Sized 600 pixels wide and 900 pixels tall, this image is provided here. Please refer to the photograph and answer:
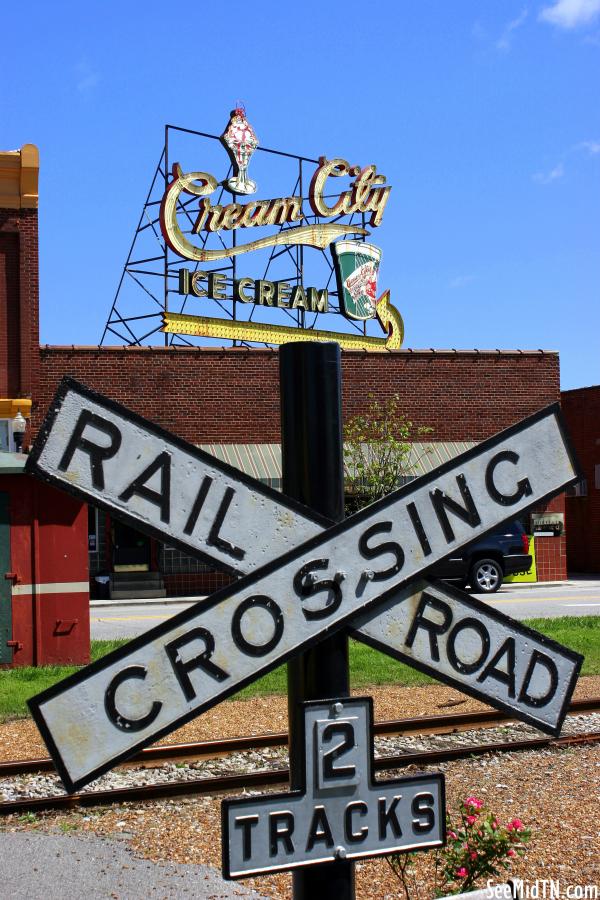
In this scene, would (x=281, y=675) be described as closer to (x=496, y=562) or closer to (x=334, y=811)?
(x=334, y=811)

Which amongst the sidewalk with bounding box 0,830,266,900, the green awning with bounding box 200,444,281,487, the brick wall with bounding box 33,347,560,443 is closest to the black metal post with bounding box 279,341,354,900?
the sidewalk with bounding box 0,830,266,900

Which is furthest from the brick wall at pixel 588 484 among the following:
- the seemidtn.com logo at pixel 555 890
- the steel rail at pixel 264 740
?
the seemidtn.com logo at pixel 555 890

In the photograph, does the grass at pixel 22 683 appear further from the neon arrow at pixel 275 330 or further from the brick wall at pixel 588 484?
the brick wall at pixel 588 484

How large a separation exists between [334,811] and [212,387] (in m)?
24.1

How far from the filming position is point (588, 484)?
34375mm

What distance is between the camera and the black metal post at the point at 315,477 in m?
1.76

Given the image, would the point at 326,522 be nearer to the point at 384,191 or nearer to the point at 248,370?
the point at 248,370

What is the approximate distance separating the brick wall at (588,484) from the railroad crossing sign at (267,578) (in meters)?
32.1

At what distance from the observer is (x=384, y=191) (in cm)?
3175

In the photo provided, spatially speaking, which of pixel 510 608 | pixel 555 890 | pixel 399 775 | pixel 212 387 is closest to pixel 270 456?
pixel 212 387

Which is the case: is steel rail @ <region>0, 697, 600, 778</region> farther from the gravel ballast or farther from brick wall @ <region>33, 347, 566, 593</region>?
brick wall @ <region>33, 347, 566, 593</region>

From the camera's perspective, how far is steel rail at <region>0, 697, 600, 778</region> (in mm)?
7320

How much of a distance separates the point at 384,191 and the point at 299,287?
4.77m

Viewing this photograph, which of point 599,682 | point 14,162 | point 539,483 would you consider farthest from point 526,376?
point 539,483
